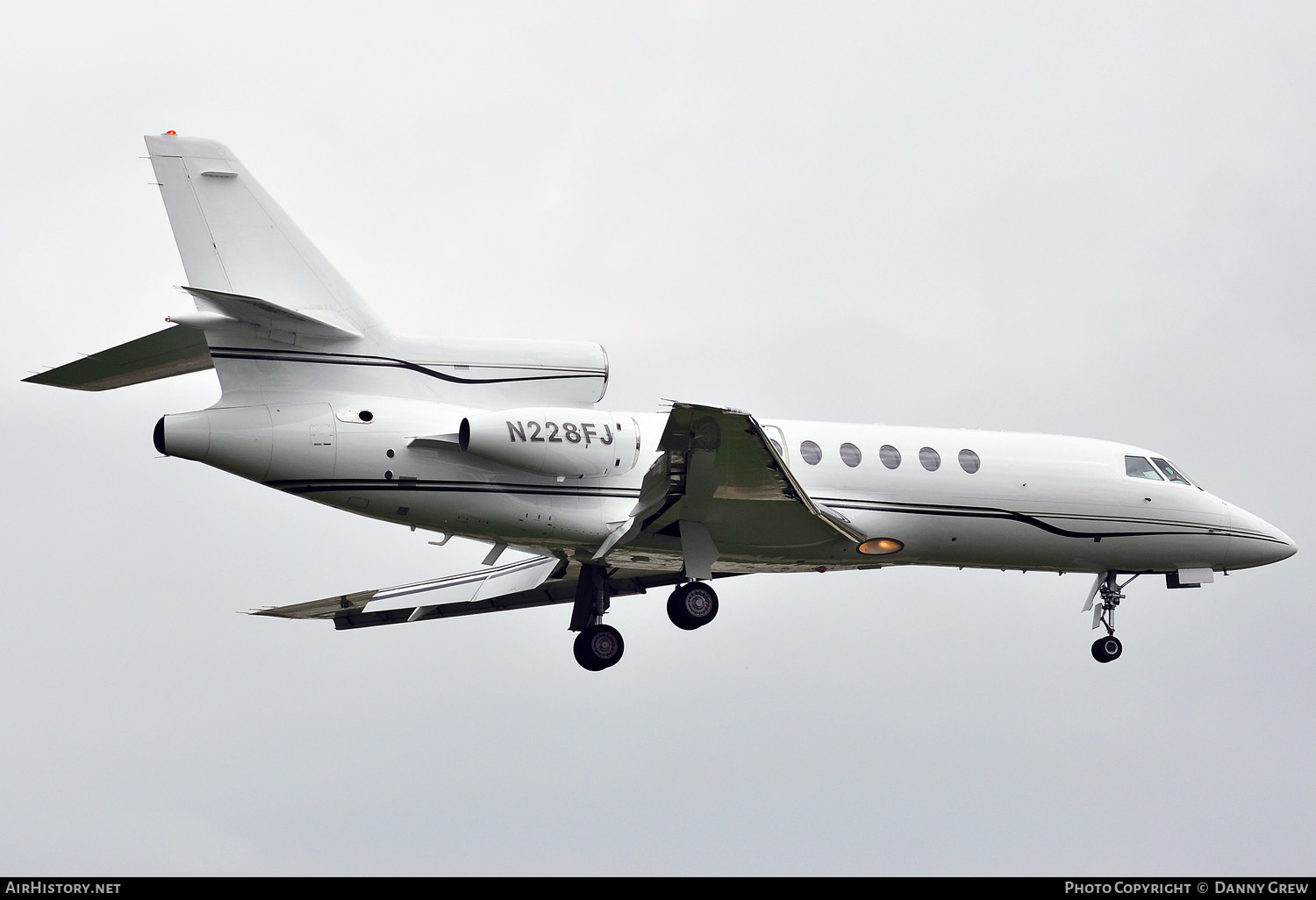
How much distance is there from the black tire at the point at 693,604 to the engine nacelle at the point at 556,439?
7.13 ft

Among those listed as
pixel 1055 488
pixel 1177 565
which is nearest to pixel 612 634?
pixel 1055 488

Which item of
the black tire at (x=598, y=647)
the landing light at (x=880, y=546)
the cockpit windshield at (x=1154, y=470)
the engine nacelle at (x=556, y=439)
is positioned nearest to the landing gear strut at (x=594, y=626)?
the black tire at (x=598, y=647)

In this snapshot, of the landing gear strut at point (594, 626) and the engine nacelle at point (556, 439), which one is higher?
the engine nacelle at point (556, 439)

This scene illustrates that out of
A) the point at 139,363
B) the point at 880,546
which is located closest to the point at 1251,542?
the point at 880,546

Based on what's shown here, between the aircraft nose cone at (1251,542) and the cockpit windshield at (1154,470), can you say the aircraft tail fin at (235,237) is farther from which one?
the aircraft nose cone at (1251,542)

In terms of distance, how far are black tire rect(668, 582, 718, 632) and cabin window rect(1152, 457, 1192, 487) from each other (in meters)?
7.95

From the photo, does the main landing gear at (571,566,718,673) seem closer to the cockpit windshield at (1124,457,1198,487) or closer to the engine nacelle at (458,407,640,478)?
the engine nacelle at (458,407,640,478)

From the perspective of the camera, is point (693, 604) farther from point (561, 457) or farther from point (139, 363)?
point (139, 363)

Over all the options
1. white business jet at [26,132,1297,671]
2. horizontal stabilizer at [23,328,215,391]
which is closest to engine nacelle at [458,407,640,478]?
white business jet at [26,132,1297,671]

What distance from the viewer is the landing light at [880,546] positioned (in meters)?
20.6

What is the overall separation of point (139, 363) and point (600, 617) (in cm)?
776

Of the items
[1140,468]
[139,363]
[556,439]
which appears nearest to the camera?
[139,363]

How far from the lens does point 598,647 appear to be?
21.3 metres

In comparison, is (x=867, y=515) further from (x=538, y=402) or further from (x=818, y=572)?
(x=538, y=402)
